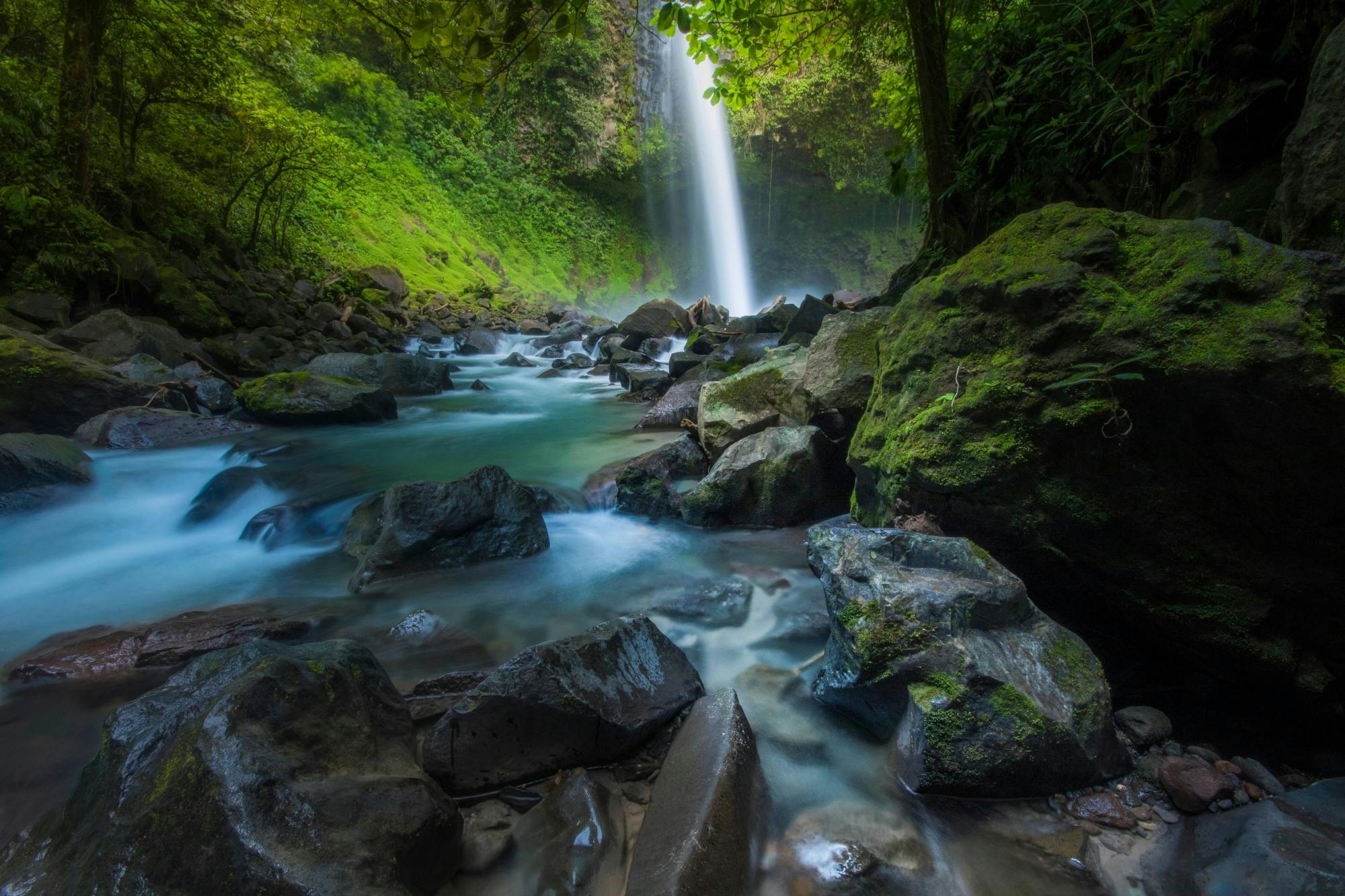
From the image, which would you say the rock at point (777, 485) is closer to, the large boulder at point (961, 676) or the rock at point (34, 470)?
the large boulder at point (961, 676)

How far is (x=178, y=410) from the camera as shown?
7.16 metres

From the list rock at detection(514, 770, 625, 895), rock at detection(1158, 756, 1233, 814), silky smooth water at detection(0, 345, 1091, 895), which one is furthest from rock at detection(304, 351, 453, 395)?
rock at detection(1158, 756, 1233, 814)

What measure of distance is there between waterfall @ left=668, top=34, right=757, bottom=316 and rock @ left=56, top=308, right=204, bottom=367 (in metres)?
23.4

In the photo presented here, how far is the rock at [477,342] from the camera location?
1449 cm

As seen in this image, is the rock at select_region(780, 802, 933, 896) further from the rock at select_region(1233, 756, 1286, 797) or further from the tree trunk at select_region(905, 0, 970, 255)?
the tree trunk at select_region(905, 0, 970, 255)

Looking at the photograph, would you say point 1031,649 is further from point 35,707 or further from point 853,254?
point 853,254

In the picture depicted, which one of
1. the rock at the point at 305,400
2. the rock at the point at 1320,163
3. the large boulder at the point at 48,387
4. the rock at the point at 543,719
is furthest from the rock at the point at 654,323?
the rock at the point at 543,719

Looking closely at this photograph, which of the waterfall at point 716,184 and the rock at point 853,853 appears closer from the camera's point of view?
the rock at point 853,853

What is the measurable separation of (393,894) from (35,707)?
2.36m

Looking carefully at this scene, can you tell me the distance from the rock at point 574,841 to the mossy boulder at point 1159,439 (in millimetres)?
1923

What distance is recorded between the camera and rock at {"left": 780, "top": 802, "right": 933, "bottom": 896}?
5.77 feet

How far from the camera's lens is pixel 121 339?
7867 mm

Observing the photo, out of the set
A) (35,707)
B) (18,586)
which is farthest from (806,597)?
(18,586)

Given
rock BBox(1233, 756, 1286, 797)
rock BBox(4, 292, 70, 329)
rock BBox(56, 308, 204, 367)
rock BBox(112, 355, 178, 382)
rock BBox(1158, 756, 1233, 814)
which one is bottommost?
rock BBox(1233, 756, 1286, 797)
